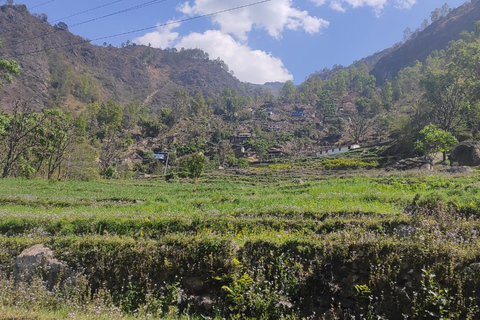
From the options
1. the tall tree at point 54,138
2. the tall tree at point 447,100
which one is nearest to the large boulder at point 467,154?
the tall tree at point 447,100

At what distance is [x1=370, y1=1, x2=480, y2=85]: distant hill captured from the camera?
166450mm

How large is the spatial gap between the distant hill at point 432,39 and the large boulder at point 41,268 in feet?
687

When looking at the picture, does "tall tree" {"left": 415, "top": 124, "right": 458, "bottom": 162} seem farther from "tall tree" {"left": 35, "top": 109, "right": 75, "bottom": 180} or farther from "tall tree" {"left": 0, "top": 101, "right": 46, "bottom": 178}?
"tall tree" {"left": 0, "top": 101, "right": 46, "bottom": 178}

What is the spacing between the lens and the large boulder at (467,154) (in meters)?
30.2

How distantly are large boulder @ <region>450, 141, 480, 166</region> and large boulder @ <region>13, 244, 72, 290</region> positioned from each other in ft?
123

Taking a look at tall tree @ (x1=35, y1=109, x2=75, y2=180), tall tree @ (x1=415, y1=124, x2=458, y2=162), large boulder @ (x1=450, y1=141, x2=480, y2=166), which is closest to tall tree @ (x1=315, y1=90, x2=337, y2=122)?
tall tree @ (x1=415, y1=124, x2=458, y2=162)

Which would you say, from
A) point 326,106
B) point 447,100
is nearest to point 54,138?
point 447,100

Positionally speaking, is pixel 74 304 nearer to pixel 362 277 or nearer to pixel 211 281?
pixel 211 281

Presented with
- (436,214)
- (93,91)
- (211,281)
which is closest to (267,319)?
(211,281)

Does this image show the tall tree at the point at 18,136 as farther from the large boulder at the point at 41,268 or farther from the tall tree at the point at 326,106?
the tall tree at the point at 326,106

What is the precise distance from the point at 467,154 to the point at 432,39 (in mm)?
189048

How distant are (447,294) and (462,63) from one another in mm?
81708

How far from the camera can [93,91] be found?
14700 centimetres

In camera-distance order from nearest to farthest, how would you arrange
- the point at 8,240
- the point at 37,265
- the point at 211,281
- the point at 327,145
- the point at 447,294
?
1. the point at 447,294
2. the point at 211,281
3. the point at 37,265
4. the point at 8,240
5. the point at 327,145
